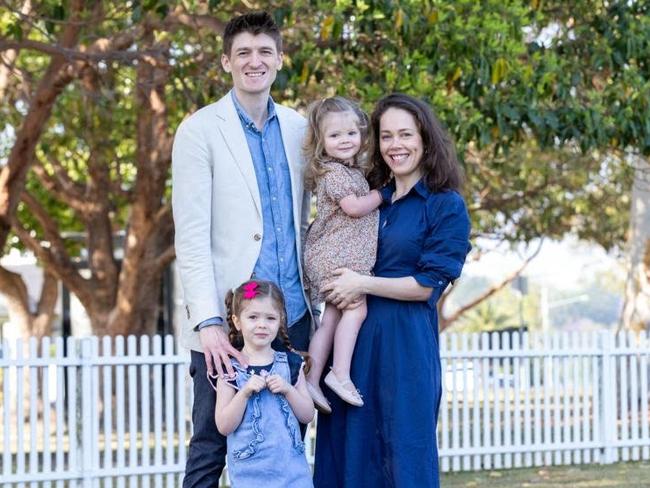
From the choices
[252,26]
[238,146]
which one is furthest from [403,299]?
[252,26]

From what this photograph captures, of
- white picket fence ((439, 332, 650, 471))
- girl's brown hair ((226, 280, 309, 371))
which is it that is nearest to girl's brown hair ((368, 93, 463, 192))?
girl's brown hair ((226, 280, 309, 371))

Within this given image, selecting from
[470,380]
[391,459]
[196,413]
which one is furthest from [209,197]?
[470,380]

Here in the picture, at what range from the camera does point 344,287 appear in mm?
4512

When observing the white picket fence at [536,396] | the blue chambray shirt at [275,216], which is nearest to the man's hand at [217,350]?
the blue chambray shirt at [275,216]

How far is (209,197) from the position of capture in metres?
4.41

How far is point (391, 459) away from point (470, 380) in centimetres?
688

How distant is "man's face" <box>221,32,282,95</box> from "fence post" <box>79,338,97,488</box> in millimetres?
5396

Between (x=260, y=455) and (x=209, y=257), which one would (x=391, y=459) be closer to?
(x=260, y=455)

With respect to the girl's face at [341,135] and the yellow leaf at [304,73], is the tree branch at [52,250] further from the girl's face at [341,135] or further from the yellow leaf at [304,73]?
the girl's face at [341,135]

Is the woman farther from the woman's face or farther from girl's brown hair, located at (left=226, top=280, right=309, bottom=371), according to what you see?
girl's brown hair, located at (left=226, top=280, right=309, bottom=371)

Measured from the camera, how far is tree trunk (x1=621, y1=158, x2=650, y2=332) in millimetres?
16344

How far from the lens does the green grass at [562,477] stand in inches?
403

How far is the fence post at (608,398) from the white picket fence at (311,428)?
11mm

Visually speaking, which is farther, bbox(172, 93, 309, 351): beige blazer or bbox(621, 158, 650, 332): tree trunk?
bbox(621, 158, 650, 332): tree trunk
